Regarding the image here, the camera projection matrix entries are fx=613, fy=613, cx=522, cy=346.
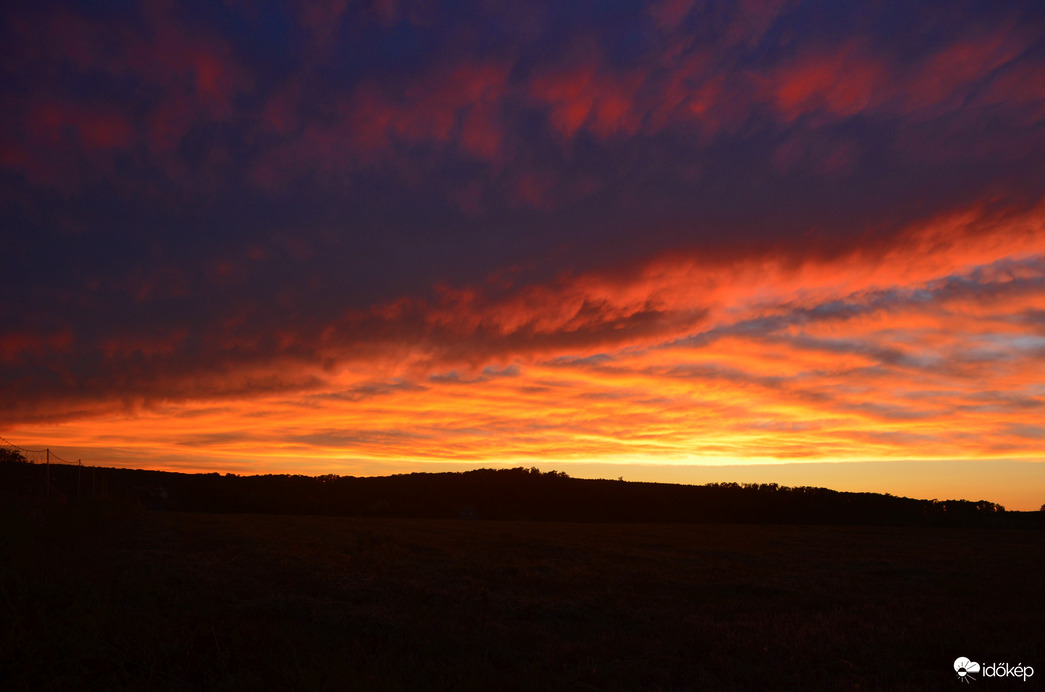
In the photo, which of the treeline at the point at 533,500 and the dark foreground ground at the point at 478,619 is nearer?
the dark foreground ground at the point at 478,619

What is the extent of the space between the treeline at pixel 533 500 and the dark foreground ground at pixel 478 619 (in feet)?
134

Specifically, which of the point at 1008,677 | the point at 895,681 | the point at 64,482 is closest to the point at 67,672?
the point at 895,681

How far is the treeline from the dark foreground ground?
41.0m

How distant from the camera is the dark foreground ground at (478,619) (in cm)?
857

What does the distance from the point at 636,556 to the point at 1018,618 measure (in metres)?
14.0

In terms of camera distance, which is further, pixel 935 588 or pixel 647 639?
pixel 935 588

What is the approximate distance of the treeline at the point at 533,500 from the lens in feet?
200

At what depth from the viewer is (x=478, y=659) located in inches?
375

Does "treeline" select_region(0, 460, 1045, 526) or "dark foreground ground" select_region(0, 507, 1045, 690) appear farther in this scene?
"treeline" select_region(0, 460, 1045, 526)

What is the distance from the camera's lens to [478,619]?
1231 centimetres

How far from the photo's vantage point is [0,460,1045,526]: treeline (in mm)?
60812

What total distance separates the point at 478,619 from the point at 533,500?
63.1 m

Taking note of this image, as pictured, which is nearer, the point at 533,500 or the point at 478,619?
the point at 478,619

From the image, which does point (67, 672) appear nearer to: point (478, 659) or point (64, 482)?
point (478, 659)
